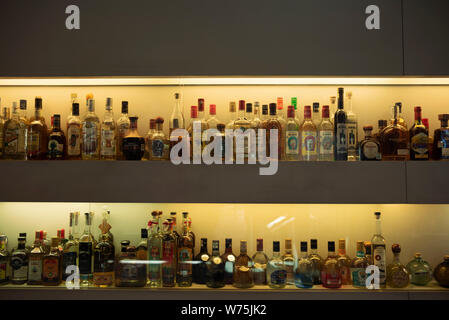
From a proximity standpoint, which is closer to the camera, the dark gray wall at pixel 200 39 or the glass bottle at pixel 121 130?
the dark gray wall at pixel 200 39

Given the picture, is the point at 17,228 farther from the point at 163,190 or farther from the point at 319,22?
the point at 319,22

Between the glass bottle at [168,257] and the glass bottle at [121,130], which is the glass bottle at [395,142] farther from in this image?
the glass bottle at [121,130]

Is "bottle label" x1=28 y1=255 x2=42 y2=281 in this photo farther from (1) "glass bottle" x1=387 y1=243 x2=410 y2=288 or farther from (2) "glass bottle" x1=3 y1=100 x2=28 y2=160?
(1) "glass bottle" x1=387 y1=243 x2=410 y2=288

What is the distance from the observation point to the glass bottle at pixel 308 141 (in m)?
1.63

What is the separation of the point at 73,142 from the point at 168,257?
0.66 meters

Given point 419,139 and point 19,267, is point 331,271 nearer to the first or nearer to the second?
point 419,139

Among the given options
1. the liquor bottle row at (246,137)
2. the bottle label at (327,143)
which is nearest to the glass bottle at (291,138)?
the liquor bottle row at (246,137)

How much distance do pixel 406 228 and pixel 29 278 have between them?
171 cm

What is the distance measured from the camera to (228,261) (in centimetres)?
164

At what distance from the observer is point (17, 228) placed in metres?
1.80

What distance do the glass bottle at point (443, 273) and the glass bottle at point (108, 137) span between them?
1517 millimetres

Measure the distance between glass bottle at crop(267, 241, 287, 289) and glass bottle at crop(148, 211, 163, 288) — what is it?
0.47 metres

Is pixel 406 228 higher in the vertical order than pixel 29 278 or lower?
higher
